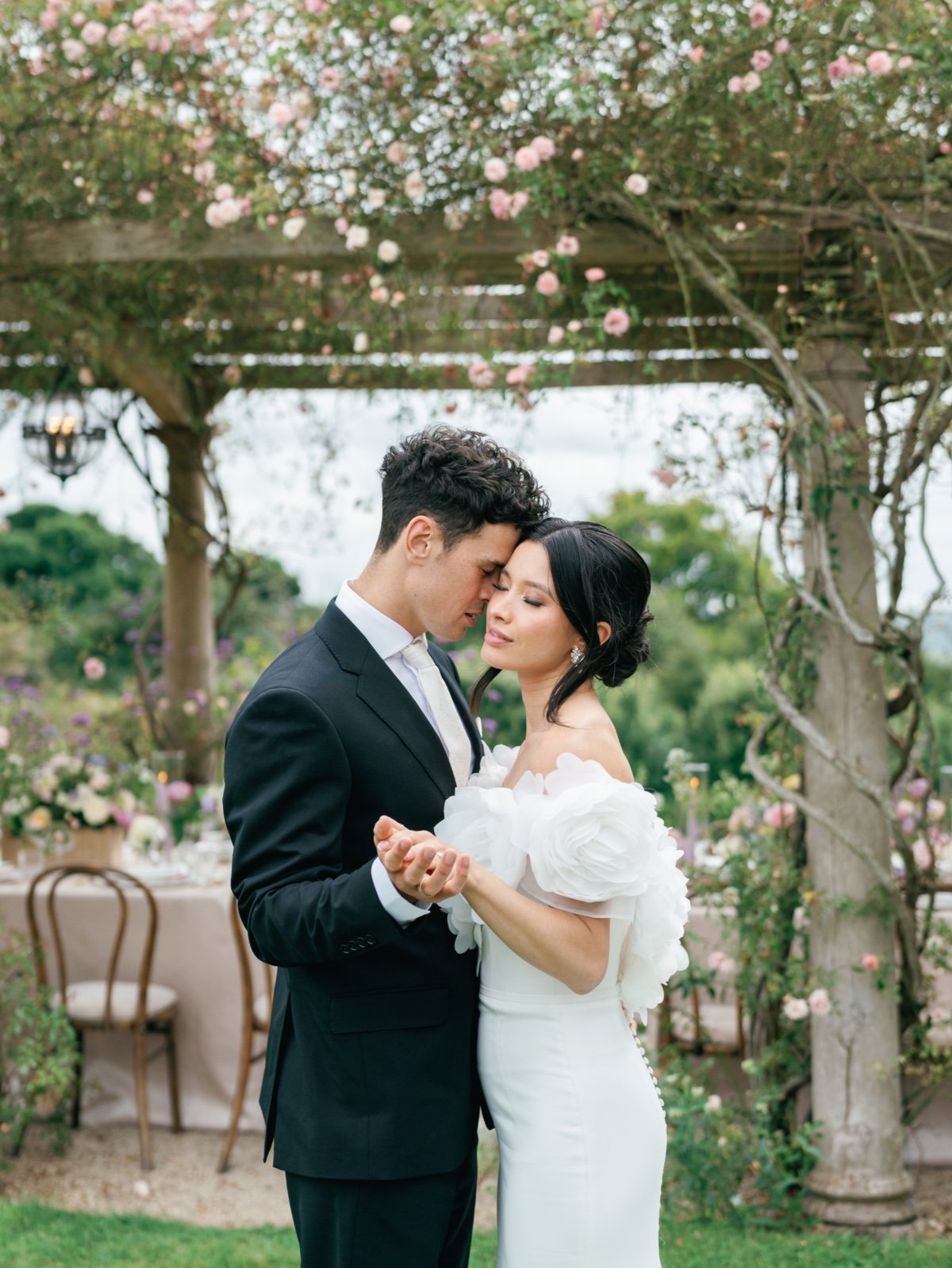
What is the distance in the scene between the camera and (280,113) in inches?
147

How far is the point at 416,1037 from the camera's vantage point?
199cm

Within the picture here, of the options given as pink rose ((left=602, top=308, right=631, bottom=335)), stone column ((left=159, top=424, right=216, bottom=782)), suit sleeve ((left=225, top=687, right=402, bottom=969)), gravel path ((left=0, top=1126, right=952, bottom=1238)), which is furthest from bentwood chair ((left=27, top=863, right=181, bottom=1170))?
suit sleeve ((left=225, top=687, right=402, bottom=969))

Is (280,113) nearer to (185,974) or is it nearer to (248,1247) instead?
(185,974)

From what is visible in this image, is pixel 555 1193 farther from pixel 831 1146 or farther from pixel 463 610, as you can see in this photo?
pixel 831 1146

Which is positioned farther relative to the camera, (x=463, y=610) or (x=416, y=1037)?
(x=463, y=610)

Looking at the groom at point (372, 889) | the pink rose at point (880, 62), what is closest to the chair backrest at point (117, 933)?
the groom at point (372, 889)

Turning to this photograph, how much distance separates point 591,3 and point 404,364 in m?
1.30

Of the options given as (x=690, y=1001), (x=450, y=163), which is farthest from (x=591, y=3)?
(x=690, y=1001)

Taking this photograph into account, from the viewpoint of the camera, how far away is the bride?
1913 millimetres

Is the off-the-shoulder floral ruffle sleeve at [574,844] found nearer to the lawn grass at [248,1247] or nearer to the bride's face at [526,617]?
the bride's face at [526,617]

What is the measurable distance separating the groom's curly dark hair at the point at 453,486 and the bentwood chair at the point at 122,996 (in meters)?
2.73

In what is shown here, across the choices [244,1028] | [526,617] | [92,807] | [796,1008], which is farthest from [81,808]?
[526,617]

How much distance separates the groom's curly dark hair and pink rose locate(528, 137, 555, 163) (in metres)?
1.70

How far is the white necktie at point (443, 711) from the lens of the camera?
218 centimetres
